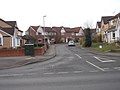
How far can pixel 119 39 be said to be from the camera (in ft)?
189

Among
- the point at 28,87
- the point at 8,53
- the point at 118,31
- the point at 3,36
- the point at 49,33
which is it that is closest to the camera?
the point at 28,87

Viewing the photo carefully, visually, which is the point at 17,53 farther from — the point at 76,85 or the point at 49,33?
the point at 49,33

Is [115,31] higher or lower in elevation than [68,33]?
lower

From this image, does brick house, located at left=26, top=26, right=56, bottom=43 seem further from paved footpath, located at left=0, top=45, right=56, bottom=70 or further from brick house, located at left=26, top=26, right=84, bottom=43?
paved footpath, located at left=0, top=45, right=56, bottom=70

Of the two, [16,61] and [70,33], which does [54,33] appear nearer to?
[70,33]

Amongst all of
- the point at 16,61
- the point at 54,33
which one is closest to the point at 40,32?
the point at 54,33

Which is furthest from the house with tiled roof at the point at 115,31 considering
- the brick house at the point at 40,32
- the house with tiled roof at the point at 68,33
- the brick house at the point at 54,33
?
the house with tiled roof at the point at 68,33

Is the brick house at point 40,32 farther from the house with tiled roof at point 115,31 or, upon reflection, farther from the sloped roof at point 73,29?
the house with tiled roof at point 115,31

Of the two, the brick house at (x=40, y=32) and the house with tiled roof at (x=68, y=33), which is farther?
the house with tiled roof at (x=68, y=33)

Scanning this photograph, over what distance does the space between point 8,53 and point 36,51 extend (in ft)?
13.1

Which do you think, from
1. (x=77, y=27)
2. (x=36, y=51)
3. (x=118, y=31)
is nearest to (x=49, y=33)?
(x=77, y=27)

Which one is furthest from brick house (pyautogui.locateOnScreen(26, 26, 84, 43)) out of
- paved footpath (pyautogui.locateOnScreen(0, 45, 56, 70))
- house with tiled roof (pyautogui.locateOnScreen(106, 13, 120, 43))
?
paved footpath (pyautogui.locateOnScreen(0, 45, 56, 70))

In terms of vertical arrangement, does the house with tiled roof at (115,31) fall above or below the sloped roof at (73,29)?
below

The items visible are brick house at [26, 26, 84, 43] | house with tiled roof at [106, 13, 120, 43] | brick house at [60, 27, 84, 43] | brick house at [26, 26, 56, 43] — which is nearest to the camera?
house with tiled roof at [106, 13, 120, 43]
